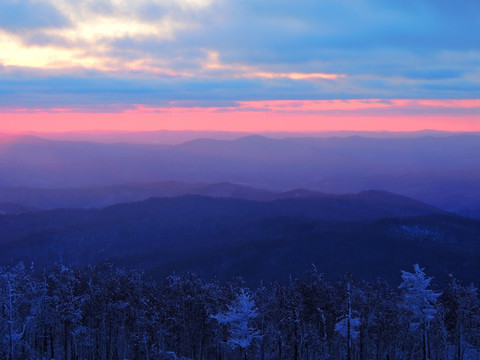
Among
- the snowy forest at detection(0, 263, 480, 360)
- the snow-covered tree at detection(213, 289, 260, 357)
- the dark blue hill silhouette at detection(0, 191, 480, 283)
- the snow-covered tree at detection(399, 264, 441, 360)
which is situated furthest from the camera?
the dark blue hill silhouette at detection(0, 191, 480, 283)

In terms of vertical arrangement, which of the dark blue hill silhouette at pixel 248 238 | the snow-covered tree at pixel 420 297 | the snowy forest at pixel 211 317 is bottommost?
the dark blue hill silhouette at pixel 248 238

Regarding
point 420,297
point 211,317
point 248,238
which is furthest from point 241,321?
point 248,238

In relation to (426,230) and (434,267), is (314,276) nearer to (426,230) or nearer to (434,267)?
(434,267)

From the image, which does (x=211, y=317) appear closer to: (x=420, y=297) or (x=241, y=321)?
(x=241, y=321)

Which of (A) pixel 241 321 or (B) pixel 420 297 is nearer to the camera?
(B) pixel 420 297

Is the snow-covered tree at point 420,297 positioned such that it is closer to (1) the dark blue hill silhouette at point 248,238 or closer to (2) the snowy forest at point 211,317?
(2) the snowy forest at point 211,317

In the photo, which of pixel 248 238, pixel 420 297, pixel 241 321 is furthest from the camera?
pixel 248 238

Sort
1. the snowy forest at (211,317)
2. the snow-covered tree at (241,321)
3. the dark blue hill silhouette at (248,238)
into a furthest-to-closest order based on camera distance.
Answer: the dark blue hill silhouette at (248,238) → the snowy forest at (211,317) → the snow-covered tree at (241,321)

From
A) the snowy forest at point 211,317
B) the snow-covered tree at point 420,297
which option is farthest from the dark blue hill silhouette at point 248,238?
the snow-covered tree at point 420,297

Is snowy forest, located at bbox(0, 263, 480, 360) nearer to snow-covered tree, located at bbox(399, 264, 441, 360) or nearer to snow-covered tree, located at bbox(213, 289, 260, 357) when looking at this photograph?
snow-covered tree, located at bbox(213, 289, 260, 357)

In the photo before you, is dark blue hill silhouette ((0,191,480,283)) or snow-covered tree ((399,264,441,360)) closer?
snow-covered tree ((399,264,441,360))

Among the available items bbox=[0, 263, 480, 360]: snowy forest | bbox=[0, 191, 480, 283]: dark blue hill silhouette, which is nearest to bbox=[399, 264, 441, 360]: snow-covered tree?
bbox=[0, 263, 480, 360]: snowy forest
